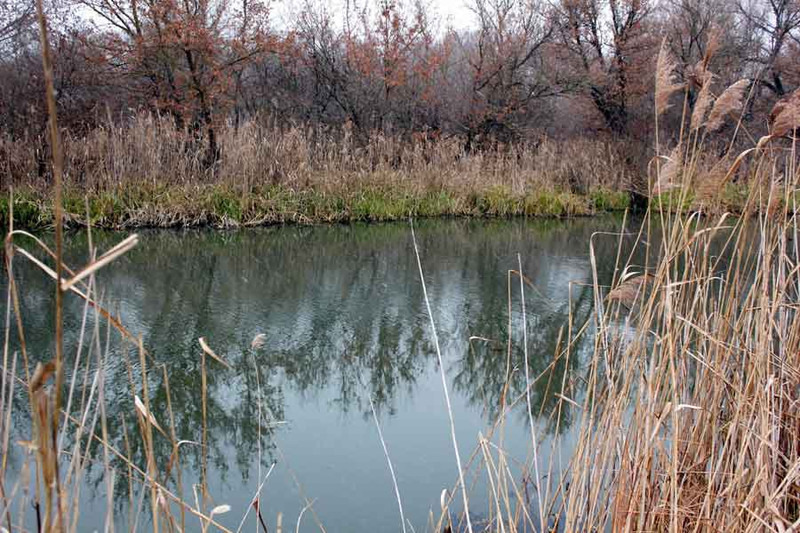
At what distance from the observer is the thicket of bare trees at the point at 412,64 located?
895cm

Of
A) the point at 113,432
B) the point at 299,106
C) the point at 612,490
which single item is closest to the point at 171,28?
the point at 299,106

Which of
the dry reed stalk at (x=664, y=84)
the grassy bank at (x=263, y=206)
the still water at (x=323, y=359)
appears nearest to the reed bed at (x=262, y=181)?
the grassy bank at (x=263, y=206)

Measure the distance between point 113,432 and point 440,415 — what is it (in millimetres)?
1228

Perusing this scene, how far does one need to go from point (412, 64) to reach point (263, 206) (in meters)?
5.61

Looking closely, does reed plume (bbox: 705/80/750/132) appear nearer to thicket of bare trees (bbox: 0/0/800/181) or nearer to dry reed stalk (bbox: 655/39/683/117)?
dry reed stalk (bbox: 655/39/683/117)

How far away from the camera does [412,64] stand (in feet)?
40.2

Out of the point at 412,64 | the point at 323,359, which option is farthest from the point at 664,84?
the point at 412,64

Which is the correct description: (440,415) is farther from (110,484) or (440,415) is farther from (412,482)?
(110,484)

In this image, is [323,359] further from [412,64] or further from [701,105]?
[412,64]

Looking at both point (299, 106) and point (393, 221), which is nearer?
point (393, 221)

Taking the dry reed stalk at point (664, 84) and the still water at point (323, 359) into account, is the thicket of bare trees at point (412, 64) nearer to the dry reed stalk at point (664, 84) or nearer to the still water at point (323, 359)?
the still water at point (323, 359)

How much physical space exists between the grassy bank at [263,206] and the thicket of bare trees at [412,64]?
58.1 inches

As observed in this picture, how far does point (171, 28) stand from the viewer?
27.6ft

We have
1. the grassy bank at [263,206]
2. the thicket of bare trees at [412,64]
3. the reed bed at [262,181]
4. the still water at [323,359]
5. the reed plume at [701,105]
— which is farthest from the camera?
the thicket of bare trees at [412,64]
